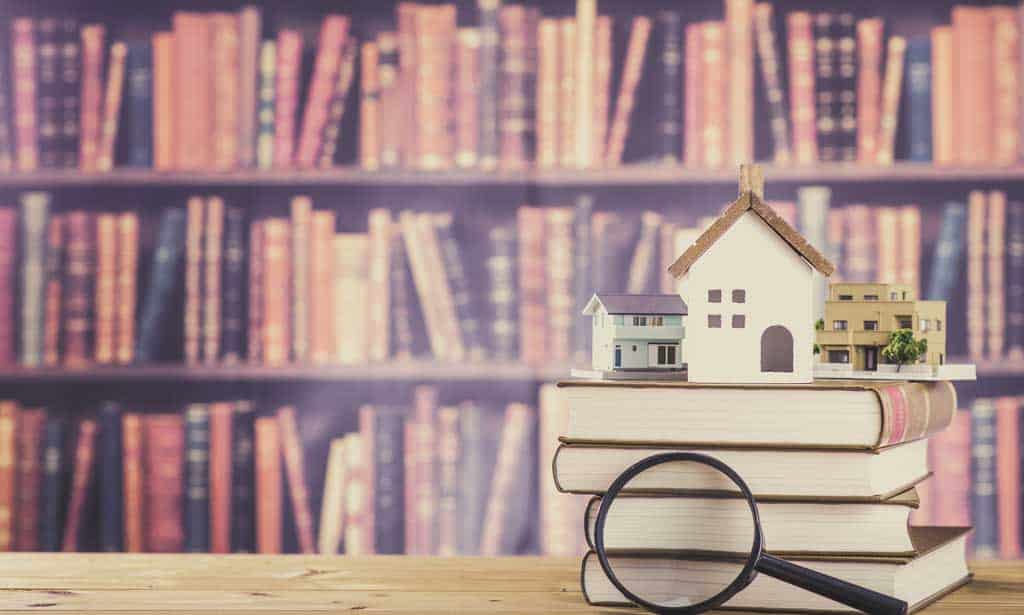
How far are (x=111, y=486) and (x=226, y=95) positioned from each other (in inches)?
30.5

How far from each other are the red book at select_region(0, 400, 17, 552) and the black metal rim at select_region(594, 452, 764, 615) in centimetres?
182

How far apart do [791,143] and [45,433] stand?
152cm

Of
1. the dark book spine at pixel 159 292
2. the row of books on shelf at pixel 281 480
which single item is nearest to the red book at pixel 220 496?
the row of books on shelf at pixel 281 480

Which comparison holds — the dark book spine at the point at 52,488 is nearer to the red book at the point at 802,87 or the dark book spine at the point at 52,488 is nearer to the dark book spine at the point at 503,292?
the dark book spine at the point at 503,292

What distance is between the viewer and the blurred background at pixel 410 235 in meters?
2.32

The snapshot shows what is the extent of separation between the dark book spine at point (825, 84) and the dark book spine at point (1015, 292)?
0.36m

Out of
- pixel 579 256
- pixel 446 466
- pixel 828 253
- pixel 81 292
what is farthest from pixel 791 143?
pixel 81 292

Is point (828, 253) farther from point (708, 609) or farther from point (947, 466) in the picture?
point (708, 609)

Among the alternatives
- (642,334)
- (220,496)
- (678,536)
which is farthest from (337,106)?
(678,536)

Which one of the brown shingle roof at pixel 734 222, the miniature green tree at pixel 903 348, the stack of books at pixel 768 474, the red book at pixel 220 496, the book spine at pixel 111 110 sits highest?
the book spine at pixel 111 110

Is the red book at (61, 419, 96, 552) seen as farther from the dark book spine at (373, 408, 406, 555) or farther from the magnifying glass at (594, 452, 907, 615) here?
the magnifying glass at (594, 452, 907, 615)

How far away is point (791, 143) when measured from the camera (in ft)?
7.66

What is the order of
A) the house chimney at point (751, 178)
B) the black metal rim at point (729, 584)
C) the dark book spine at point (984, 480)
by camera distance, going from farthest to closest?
the dark book spine at point (984, 480) → the house chimney at point (751, 178) → the black metal rim at point (729, 584)

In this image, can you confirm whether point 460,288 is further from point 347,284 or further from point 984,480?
point 984,480
